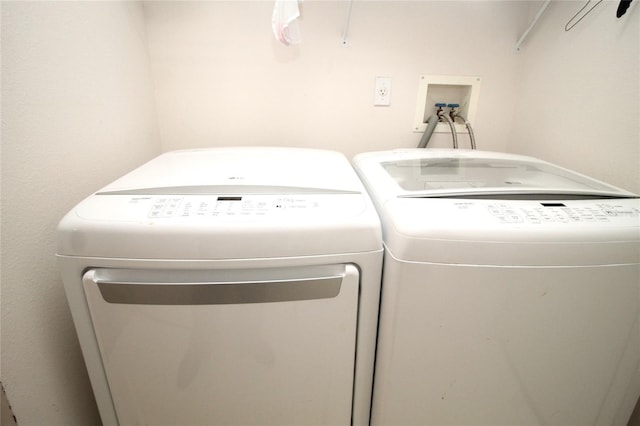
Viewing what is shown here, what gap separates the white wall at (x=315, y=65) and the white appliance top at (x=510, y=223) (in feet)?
2.13

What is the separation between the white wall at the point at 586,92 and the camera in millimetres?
835

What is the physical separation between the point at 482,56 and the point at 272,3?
35.2 inches

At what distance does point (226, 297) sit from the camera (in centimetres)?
58

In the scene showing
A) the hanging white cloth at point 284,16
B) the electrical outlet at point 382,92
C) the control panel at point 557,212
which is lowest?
the control panel at point 557,212

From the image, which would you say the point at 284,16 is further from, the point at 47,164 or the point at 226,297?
the point at 226,297

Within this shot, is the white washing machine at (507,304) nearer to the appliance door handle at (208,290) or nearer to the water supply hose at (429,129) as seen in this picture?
the appliance door handle at (208,290)

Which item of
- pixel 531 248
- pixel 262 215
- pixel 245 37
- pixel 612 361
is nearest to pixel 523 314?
pixel 531 248

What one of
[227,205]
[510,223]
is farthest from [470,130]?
[227,205]

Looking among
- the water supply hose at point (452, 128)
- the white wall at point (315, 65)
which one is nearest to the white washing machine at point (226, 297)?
the white wall at point (315, 65)

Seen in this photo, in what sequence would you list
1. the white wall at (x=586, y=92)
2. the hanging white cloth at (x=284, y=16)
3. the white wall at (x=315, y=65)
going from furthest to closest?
the white wall at (x=315, y=65)
the hanging white cloth at (x=284, y=16)
the white wall at (x=586, y=92)

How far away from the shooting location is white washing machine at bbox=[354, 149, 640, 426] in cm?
55

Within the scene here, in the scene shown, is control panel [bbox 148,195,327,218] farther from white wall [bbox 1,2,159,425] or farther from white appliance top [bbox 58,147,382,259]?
white wall [bbox 1,2,159,425]

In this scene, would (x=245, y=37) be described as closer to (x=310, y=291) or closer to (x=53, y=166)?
(x=53, y=166)

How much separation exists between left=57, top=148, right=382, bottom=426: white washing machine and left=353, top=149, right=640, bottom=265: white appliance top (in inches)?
2.8
